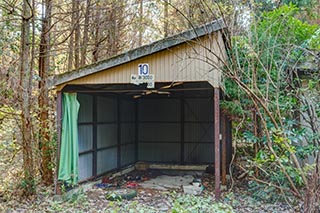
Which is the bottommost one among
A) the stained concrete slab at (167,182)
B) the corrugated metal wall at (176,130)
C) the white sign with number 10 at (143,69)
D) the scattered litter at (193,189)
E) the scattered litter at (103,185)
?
the stained concrete slab at (167,182)

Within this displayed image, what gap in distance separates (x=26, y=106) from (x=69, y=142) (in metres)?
1.16

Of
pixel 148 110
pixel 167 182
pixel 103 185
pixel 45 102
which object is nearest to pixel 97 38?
pixel 148 110

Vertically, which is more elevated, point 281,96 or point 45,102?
point 281,96

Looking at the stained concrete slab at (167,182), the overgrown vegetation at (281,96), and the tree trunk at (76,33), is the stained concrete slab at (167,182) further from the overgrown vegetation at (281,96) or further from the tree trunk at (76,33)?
the tree trunk at (76,33)

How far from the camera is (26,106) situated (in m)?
6.88

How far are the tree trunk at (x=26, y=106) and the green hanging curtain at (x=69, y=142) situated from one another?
0.60 meters

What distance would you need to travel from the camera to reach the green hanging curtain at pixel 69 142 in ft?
23.6

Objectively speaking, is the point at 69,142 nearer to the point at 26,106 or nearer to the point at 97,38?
the point at 26,106

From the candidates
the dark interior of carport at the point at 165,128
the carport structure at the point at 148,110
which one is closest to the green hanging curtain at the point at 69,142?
the carport structure at the point at 148,110

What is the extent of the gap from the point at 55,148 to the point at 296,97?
5.17 meters

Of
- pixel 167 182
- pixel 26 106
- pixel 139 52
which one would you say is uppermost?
pixel 139 52

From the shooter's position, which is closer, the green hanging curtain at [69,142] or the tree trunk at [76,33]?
the green hanging curtain at [69,142]

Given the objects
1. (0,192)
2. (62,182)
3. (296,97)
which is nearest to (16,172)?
(0,192)

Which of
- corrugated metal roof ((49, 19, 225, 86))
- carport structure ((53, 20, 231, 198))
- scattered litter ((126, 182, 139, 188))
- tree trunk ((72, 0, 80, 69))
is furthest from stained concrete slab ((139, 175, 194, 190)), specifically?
tree trunk ((72, 0, 80, 69))
